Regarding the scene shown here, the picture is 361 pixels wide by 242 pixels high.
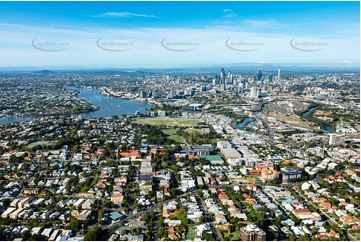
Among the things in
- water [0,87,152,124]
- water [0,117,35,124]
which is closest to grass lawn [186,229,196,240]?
water [0,87,152,124]

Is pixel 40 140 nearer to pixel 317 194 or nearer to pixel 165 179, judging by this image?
pixel 165 179

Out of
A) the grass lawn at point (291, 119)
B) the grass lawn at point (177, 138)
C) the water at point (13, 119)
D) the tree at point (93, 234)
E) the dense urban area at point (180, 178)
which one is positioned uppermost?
the tree at point (93, 234)

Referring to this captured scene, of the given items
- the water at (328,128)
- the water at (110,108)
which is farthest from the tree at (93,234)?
the water at (110,108)

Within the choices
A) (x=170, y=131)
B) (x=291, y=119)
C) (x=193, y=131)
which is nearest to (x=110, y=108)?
(x=170, y=131)

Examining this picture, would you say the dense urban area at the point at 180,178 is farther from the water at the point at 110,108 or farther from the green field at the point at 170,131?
the water at the point at 110,108

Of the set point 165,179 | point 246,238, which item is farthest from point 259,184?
point 246,238

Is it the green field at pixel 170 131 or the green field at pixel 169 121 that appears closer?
the green field at pixel 170 131

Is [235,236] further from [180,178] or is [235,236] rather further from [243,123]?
[243,123]
